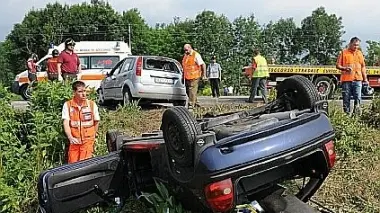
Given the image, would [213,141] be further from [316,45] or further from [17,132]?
[316,45]

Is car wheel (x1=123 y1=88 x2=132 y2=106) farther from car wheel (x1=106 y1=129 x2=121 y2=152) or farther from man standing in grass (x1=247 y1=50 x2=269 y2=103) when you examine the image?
car wheel (x1=106 y1=129 x2=121 y2=152)

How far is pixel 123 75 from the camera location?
1423 centimetres

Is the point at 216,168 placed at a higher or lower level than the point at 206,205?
higher

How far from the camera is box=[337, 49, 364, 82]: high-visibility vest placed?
1082 cm

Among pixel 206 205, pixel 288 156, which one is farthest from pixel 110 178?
pixel 288 156

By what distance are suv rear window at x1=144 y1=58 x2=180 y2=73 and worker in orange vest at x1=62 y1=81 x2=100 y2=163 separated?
20.8 ft

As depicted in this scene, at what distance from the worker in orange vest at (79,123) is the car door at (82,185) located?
2.25 meters

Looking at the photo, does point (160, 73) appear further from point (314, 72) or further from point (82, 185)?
point (314, 72)

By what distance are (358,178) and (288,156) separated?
327 cm

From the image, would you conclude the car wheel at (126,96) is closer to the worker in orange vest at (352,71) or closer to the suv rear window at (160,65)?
the suv rear window at (160,65)

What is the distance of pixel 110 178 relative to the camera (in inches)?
211

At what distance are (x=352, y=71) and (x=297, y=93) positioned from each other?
605cm

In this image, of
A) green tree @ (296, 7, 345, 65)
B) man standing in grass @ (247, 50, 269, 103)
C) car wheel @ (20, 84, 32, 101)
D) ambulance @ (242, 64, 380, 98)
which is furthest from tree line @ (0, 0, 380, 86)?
man standing in grass @ (247, 50, 269, 103)

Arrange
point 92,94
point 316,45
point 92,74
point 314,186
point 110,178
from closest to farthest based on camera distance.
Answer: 1. point 314,186
2. point 110,178
3. point 92,94
4. point 92,74
5. point 316,45
